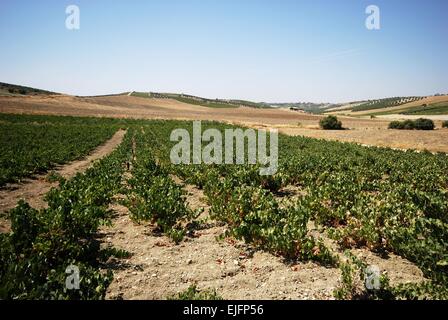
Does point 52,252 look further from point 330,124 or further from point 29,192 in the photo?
point 330,124

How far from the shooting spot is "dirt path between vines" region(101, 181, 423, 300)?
512 cm

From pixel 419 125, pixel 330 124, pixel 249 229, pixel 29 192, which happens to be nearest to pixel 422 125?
pixel 419 125

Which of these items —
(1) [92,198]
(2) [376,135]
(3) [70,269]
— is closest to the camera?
(3) [70,269]

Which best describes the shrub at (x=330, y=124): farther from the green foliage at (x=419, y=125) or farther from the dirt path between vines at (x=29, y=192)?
the dirt path between vines at (x=29, y=192)

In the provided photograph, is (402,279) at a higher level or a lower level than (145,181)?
lower

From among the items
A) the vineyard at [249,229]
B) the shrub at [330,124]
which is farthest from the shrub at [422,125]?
the vineyard at [249,229]

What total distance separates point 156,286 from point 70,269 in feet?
4.66

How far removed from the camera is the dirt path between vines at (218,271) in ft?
16.8

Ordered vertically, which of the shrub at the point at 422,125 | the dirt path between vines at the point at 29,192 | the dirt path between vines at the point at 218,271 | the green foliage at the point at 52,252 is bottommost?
the dirt path between vines at the point at 218,271

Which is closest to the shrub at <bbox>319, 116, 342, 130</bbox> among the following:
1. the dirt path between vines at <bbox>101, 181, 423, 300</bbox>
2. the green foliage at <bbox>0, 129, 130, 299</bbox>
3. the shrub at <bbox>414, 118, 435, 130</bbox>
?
the shrub at <bbox>414, 118, 435, 130</bbox>

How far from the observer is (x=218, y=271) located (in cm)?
582
